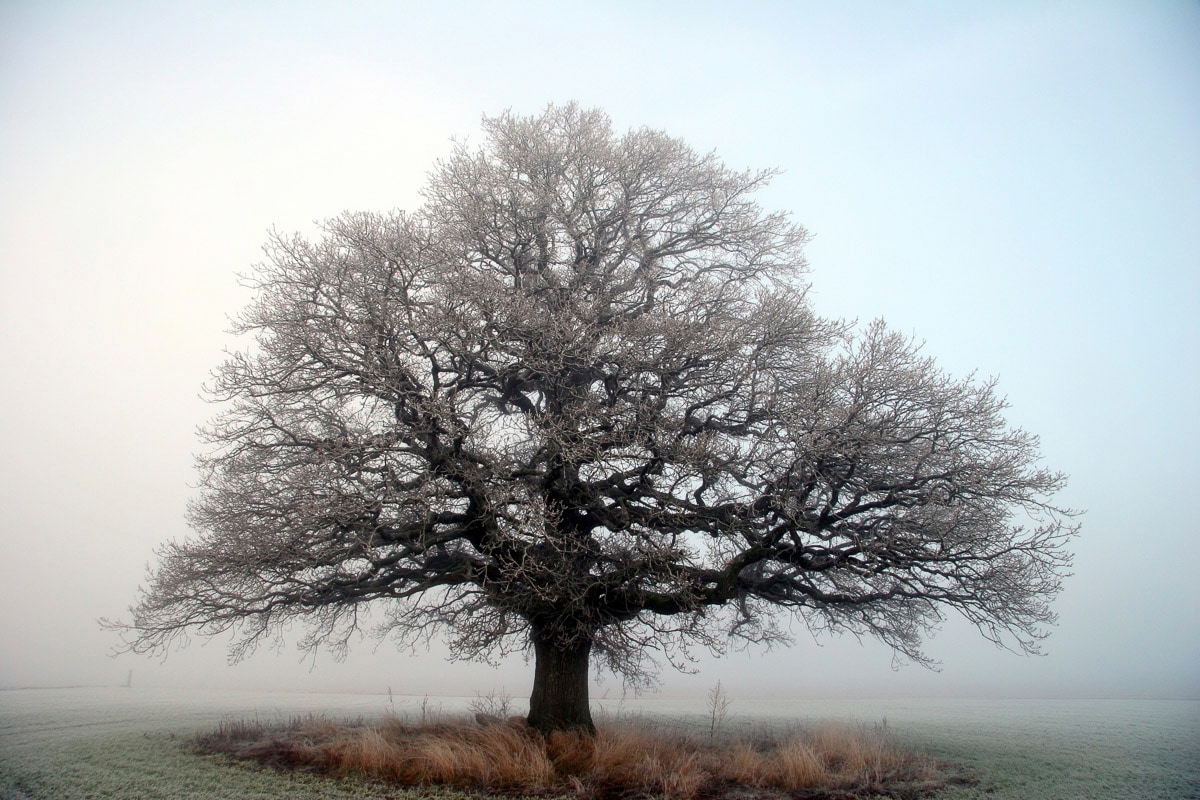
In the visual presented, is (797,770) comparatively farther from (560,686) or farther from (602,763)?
(560,686)

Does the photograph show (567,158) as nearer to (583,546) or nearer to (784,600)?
(583,546)

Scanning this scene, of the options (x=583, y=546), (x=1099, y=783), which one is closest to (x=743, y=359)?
(x=583, y=546)

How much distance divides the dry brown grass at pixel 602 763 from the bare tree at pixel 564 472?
1.32 m

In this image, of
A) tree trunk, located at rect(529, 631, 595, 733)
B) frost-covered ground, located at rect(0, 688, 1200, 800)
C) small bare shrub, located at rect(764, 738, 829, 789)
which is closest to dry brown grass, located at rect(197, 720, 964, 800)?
small bare shrub, located at rect(764, 738, 829, 789)

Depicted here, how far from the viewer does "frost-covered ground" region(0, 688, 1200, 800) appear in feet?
26.0

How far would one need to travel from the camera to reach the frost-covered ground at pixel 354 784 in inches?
311

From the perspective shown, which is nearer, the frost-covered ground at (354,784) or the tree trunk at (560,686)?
the frost-covered ground at (354,784)

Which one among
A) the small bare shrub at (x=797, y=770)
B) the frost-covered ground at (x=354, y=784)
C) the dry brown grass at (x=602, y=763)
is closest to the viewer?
the frost-covered ground at (x=354, y=784)

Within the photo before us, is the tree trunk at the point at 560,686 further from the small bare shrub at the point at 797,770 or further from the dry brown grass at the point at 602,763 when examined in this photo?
Result: the small bare shrub at the point at 797,770

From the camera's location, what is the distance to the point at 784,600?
11719mm

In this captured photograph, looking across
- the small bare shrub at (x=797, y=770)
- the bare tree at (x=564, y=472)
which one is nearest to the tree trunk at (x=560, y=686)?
the bare tree at (x=564, y=472)

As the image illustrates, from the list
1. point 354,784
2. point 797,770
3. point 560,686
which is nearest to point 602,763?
point 560,686

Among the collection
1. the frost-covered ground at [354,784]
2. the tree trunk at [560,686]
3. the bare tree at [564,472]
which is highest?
the bare tree at [564,472]

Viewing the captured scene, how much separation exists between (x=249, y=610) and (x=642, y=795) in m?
6.42
